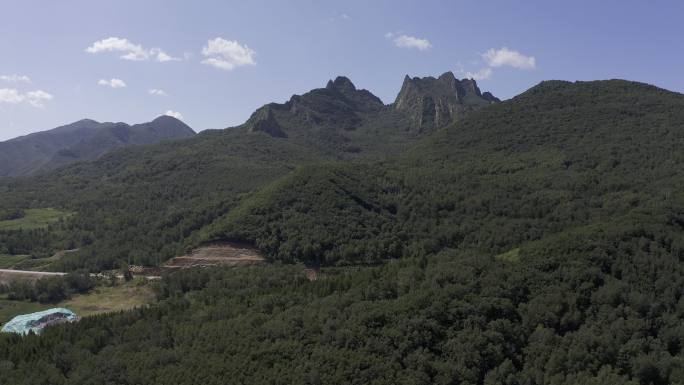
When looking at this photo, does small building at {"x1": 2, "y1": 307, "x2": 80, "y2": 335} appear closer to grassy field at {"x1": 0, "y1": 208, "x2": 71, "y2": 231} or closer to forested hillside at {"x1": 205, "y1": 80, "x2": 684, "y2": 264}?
forested hillside at {"x1": 205, "y1": 80, "x2": 684, "y2": 264}

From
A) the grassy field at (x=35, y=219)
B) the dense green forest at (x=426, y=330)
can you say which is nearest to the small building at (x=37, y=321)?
the dense green forest at (x=426, y=330)

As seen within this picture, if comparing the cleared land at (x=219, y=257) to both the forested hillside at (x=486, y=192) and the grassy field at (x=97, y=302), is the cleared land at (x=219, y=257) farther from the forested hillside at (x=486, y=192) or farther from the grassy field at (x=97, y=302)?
the grassy field at (x=97, y=302)

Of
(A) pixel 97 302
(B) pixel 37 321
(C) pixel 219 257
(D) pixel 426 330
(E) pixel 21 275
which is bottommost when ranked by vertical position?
(A) pixel 97 302

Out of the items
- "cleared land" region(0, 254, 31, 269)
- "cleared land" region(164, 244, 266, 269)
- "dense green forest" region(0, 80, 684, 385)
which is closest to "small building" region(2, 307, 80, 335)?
"dense green forest" region(0, 80, 684, 385)

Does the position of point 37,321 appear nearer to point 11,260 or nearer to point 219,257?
point 219,257

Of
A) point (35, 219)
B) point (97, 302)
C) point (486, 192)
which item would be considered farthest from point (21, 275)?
point (486, 192)

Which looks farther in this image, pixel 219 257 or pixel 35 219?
pixel 35 219
